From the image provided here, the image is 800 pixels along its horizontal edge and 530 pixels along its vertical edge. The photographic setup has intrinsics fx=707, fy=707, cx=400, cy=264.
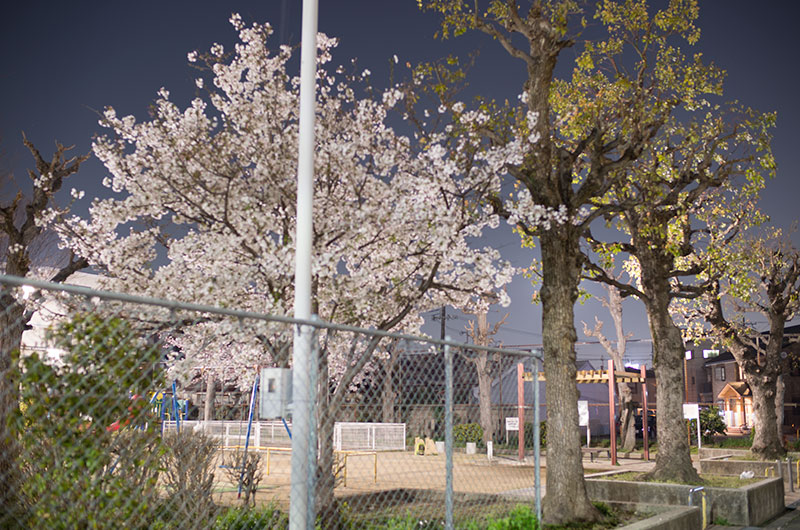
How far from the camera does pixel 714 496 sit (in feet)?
41.8

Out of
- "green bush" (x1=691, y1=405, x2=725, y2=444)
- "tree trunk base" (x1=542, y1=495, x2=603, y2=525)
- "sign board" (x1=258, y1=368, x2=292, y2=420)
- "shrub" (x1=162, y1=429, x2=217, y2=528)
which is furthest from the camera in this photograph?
"green bush" (x1=691, y1=405, x2=725, y2=444)

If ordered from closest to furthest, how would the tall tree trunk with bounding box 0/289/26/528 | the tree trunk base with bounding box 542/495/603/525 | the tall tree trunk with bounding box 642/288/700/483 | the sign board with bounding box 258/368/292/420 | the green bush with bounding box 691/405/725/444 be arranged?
the sign board with bounding box 258/368/292/420 < the tall tree trunk with bounding box 0/289/26/528 < the tree trunk base with bounding box 542/495/603/525 < the tall tree trunk with bounding box 642/288/700/483 < the green bush with bounding box 691/405/725/444

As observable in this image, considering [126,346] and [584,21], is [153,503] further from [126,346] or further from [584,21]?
[584,21]

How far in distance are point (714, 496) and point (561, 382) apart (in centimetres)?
477

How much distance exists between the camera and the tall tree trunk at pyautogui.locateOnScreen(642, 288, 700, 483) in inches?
585

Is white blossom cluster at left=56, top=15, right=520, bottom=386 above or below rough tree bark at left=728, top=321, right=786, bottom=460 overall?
above

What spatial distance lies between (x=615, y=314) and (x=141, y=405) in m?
32.3

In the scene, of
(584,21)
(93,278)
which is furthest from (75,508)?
(93,278)

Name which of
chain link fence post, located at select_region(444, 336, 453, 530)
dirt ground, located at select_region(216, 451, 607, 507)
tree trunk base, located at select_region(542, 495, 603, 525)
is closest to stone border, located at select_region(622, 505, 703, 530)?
tree trunk base, located at select_region(542, 495, 603, 525)

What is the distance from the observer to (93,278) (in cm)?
3397

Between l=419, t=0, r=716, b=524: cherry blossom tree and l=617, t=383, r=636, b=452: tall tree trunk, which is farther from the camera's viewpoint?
l=617, t=383, r=636, b=452: tall tree trunk

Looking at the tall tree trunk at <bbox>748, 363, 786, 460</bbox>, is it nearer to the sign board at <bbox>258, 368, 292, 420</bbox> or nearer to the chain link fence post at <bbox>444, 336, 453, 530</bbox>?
the chain link fence post at <bbox>444, 336, 453, 530</bbox>

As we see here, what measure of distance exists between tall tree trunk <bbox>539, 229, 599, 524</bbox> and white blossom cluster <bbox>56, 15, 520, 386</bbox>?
171 cm

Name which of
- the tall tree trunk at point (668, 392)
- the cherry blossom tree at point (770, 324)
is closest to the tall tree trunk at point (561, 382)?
the tall tree trunk at point (668, 392)
